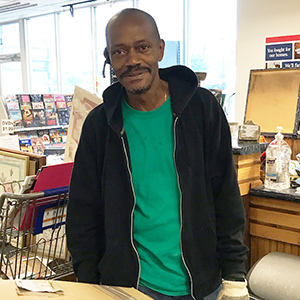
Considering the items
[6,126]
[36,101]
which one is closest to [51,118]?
[36,101]

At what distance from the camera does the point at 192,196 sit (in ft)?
4.04

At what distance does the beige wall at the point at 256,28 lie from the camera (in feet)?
14.9

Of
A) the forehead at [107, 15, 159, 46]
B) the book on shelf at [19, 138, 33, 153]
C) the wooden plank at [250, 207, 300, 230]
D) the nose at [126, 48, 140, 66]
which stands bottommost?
the wooden plank at [250, 207, 300, 230]

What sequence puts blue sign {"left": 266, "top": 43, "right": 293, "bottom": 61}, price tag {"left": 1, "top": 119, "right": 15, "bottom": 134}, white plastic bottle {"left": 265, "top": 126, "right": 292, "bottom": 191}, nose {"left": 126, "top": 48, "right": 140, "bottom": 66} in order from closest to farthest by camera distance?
nose {"left": 126, "top": 48, "right": 140, "bottom": 66}
white plastic bottle {"left": 265, "top": 126, "right": 292, "bottom": 191}
price tag {"left": 1, "top": 119, "right": 15, "bottom": 134}
blue sign {"left": 266, "top": 43, "right": 293, "bottom": 61}

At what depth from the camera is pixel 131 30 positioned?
121 cm

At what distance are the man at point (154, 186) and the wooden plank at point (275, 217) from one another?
86cm

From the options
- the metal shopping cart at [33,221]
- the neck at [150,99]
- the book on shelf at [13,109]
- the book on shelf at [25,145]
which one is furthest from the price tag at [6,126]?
the neck at [150,99]

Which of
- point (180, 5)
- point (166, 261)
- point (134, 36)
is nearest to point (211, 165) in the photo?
point (166, 261)

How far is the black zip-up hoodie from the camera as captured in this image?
124 centimetres

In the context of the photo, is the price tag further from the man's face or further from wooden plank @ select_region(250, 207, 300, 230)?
the man's face

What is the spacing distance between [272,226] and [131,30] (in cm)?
140

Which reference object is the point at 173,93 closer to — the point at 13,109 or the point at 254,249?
the point at 254,249

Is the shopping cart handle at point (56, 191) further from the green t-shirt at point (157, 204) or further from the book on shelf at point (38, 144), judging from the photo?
the book on shelf at point (38, 144)

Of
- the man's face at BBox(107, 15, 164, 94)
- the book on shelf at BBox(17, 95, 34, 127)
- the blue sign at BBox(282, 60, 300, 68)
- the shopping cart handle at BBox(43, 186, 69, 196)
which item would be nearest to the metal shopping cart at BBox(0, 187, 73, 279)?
the shopping cart handle at BBox(43, 186, 69, 196)
